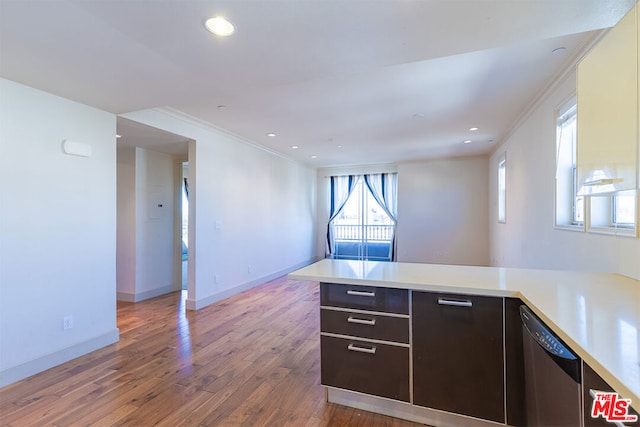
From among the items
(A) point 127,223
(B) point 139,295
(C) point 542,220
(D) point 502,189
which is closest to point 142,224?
(A) point 127,223

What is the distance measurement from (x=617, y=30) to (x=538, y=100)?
2.00 metres

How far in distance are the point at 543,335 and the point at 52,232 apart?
3.41 m

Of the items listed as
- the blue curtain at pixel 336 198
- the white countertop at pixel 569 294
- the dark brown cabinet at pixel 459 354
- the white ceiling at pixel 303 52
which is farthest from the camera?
the blue curtain at pixel 336 198

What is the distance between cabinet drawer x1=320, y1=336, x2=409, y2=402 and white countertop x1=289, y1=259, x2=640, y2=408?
1.37 feet

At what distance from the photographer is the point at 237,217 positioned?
15.6 ft

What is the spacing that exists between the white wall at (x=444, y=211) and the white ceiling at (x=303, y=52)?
310 cm

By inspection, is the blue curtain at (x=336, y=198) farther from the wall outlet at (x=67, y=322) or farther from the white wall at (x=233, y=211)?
the wall outlet at (x=67, y=322)

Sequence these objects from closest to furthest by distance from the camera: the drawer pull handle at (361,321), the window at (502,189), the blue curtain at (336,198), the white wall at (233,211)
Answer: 1. the drawer pull handle at (361,321)
2. the white wall at (233,211)
3. the window at (502,189)
4. the blue curtain at (336,198)

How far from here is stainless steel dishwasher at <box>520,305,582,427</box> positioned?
989mm

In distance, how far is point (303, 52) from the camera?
184 centimetres

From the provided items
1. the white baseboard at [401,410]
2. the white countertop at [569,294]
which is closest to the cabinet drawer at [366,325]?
the white countertop at [569,294]

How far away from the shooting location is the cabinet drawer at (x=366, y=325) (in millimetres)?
1752

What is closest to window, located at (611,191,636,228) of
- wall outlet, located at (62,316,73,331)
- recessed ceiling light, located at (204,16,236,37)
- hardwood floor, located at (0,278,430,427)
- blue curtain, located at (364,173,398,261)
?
hardwood floor, located at (0,278,430,427)

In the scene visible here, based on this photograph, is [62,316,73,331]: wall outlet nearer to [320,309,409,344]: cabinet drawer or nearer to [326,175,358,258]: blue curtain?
[320,309,409,344]: cabinet drawer
